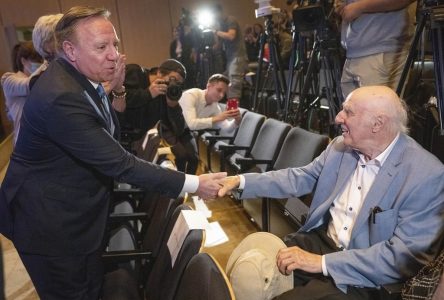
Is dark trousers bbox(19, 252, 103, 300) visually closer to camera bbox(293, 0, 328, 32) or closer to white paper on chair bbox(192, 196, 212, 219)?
white paper on chair bbox(192, 196, 212, 219)

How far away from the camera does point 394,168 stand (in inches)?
48.8

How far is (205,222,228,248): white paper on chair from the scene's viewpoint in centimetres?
248

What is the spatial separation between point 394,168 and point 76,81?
113 cm

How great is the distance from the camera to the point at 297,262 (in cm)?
123

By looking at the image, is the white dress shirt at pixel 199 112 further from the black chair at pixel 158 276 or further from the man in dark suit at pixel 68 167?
the man in dark suit at pixel 68 167

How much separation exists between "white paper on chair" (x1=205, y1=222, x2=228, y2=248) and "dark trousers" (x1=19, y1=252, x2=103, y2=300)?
1.23 m

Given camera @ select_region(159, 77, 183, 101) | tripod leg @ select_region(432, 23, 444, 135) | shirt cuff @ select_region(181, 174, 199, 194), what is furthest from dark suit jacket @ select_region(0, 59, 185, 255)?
tripod leg @ select_region(432, 23, 444, 135)

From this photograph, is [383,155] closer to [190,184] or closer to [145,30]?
[190,184]

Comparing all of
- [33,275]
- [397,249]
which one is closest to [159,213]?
[33,275]

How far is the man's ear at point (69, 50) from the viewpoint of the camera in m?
1.12

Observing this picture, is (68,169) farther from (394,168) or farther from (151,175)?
(394,168)

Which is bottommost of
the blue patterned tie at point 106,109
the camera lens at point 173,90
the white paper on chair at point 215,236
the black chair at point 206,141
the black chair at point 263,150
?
the white paper on chair at point 215,236

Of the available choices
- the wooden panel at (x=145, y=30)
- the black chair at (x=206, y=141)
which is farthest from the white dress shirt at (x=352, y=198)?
the wooden panel at (x=145, y=30)

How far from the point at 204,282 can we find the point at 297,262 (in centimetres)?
47
